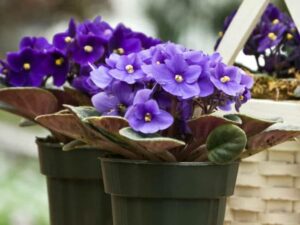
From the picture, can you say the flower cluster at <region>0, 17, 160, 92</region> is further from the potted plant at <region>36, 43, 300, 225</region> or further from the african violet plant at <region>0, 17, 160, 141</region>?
the potted plant at <region>36, 43, 300, 225</region>

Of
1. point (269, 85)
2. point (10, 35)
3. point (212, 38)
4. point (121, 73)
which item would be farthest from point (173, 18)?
point (121, 73)

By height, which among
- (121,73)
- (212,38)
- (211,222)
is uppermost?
(212,38)

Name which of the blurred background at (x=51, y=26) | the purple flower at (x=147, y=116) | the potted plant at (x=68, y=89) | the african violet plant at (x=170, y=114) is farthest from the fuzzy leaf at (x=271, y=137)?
the blurred background at (x=51, y=26)

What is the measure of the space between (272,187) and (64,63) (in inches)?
11.8

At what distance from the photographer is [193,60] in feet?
2.02

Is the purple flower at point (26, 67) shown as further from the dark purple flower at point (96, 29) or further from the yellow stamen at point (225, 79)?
the yellow stamen at point (225, 79)

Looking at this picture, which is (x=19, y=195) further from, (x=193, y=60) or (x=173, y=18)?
(x=193, y=60)

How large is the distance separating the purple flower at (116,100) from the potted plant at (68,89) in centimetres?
14

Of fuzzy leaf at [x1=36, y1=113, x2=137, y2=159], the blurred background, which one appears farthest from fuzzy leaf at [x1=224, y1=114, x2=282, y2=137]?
the blurred background

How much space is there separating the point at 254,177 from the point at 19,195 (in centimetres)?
144

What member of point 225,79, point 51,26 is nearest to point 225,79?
point 225,79

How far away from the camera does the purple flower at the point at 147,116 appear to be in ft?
1.90

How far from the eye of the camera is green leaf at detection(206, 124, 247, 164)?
1.93ft

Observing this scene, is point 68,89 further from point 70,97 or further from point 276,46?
point 276,46
